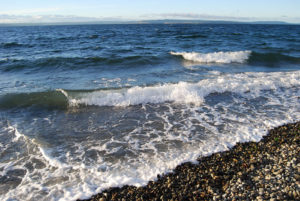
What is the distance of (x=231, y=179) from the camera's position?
4430mm

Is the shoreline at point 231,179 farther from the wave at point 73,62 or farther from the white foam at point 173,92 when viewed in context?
the wave at point 73,62

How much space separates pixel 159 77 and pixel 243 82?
16.1ft

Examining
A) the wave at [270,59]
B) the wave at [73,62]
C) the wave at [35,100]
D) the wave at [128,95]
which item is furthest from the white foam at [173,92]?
the wave at [270,59]

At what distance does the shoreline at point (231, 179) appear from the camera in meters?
3.97

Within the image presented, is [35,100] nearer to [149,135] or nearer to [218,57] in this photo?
[149,135]

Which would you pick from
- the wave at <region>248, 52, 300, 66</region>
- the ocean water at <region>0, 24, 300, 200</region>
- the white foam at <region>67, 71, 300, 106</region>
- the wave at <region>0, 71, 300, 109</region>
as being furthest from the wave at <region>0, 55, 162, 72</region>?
the wave at <region>248, 52, 300, 66</region>

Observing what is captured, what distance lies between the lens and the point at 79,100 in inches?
376

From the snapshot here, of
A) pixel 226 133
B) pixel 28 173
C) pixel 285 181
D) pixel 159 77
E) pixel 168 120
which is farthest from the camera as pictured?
pixel 159 77

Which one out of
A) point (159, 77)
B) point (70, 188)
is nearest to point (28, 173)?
point (70, 188)

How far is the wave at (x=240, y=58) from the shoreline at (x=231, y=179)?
13756mm

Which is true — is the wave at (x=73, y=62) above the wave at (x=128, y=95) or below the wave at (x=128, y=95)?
above

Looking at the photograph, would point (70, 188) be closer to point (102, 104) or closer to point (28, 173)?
point (28, 173)

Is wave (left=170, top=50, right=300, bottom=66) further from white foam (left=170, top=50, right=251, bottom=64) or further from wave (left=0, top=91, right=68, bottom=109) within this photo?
wave (left=0, top=91, right=68, bottom=109)

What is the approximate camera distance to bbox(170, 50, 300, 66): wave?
18312 millimetres
